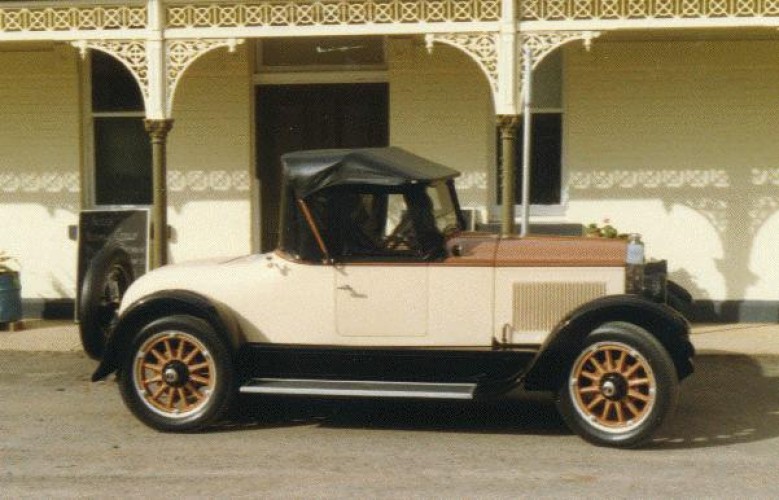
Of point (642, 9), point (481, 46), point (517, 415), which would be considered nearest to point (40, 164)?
point (481, 46)

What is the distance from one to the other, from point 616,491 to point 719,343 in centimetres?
548

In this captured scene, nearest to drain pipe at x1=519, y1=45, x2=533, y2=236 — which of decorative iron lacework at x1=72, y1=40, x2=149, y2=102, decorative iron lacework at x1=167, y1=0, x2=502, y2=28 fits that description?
decorative iron lacework at x1=167, y1=0, x2=502, y2=28

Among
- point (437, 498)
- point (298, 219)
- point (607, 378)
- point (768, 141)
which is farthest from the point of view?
point (768, 141)

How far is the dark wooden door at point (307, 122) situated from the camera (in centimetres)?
1424

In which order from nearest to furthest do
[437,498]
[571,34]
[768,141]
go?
[437,498] < [571,34] < [768,141]

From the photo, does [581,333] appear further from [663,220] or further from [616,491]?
[663,220]

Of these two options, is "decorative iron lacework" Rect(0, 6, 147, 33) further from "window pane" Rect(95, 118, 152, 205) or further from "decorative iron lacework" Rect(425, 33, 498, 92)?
"decorative iron lacework" Rect(425, 33, 498, 92)

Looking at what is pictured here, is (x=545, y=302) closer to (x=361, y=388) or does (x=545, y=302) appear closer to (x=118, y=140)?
(x=361, y=388)

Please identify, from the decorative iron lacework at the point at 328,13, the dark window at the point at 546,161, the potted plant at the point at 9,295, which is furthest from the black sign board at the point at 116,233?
the dark window at the point at 546,161

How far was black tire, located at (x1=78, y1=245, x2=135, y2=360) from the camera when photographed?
8867 millimetres

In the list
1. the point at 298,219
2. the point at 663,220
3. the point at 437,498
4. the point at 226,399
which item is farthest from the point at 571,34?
the point at 437,498

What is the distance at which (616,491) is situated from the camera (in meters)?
6.75

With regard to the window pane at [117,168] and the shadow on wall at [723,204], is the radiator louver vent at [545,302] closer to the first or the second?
the shadow on wall at [723,204]

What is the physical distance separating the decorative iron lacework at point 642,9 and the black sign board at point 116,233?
16.1 ft
